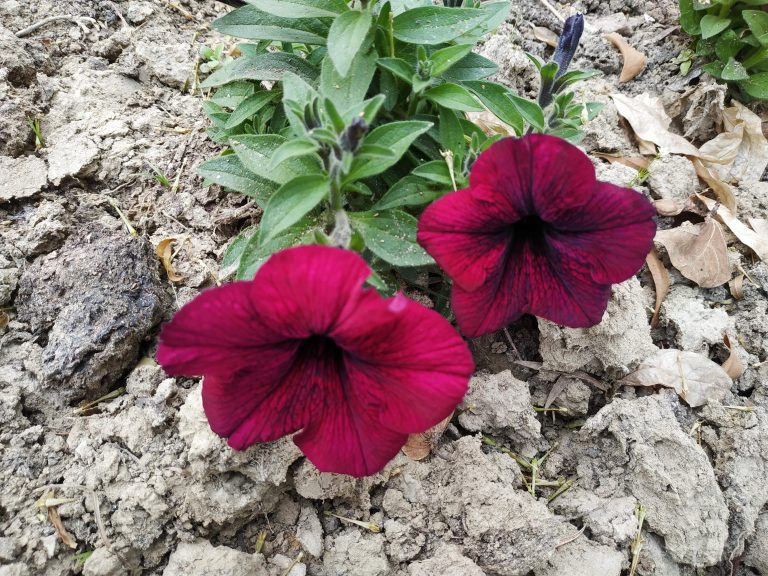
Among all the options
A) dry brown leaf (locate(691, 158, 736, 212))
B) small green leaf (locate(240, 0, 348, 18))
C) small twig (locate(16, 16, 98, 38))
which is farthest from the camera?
small twig (locate(16, 16, 98, 38))

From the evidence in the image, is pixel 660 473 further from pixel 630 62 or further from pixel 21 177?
pixel 21 177

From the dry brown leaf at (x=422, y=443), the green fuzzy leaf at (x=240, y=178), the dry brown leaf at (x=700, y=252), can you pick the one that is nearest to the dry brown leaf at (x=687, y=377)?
the dry brown leaf at (x=700, y=252)

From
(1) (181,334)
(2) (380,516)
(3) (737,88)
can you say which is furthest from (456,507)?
(3) (737,88)

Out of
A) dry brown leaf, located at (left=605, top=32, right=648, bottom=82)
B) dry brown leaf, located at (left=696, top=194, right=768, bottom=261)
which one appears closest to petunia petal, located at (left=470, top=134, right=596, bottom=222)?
dry brown leaf, located at (left=696, top=194, right=768, bottom=261)

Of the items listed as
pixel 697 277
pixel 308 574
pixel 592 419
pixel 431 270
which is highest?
pixel 431 270

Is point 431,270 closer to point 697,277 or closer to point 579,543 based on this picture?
point 579,543

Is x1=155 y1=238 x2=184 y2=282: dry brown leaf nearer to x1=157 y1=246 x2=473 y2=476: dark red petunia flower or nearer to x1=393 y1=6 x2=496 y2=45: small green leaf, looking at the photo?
x1=157 y1=246 x2=473 y2=476: dark red petunia flower
